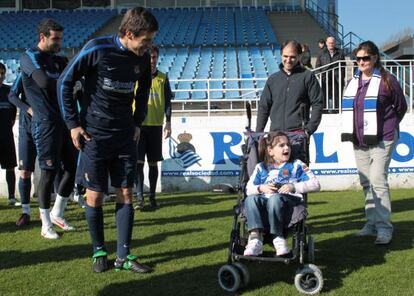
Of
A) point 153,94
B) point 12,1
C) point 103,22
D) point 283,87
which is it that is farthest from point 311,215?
point 12,1

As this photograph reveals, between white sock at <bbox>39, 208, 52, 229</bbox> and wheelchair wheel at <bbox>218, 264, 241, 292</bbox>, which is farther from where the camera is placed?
white sock at <bbox>39, 208, 52, 229</bbox>

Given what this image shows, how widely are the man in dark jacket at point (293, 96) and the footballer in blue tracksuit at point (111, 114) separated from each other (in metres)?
1.42

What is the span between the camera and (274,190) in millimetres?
4047

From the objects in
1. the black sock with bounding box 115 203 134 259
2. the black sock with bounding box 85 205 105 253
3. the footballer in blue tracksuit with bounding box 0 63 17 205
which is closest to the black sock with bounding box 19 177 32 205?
the footballer in blue tracksuit with bounding box 0 63 17 205

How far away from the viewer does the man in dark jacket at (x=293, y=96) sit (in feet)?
16.0

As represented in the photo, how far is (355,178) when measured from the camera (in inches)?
337

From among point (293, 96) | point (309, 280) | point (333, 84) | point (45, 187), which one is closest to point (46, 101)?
point (45, 187)

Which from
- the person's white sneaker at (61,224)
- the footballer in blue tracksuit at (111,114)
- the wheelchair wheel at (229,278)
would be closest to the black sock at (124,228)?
the footballer in blue tracksuit at (111,114)

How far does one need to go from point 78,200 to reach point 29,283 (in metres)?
3.45

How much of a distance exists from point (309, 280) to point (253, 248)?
0.46 metres

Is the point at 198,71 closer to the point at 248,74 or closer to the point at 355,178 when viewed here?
the point at 248,74

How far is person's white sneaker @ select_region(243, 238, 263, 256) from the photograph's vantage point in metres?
3.74

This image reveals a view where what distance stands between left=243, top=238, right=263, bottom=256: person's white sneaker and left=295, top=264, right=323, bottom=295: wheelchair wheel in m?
0.33

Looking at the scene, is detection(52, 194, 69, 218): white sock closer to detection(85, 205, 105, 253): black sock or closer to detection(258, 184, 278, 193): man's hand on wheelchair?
detection(85, 205, 105, 253): black sock
